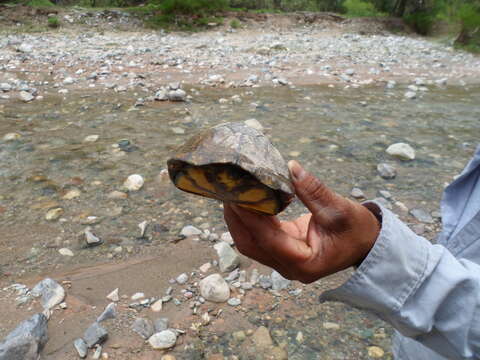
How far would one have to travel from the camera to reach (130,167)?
11.9ft

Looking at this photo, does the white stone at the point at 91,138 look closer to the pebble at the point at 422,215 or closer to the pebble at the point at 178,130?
the pebble at the point at 178,130

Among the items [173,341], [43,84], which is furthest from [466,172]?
[43,84]

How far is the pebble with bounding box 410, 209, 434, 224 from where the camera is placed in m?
2.98

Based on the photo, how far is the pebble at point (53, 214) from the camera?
9.30 feet

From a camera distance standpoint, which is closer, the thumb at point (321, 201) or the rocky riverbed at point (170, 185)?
the thumb at point (321, 201)

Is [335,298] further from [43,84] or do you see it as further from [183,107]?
[43,84]

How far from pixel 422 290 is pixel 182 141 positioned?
10.9 ft

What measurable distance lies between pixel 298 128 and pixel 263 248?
10.9 ft

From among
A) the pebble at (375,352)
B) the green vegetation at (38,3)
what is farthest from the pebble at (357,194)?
the green vegetation at (38,3)

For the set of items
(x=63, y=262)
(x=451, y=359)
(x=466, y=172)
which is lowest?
(x=63, y=262)

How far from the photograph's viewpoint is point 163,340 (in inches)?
72.5

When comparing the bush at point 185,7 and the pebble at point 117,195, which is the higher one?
the bush at point 185,7

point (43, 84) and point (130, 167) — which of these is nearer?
point (130, 167)

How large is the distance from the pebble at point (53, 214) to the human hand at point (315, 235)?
1847 millimetres
